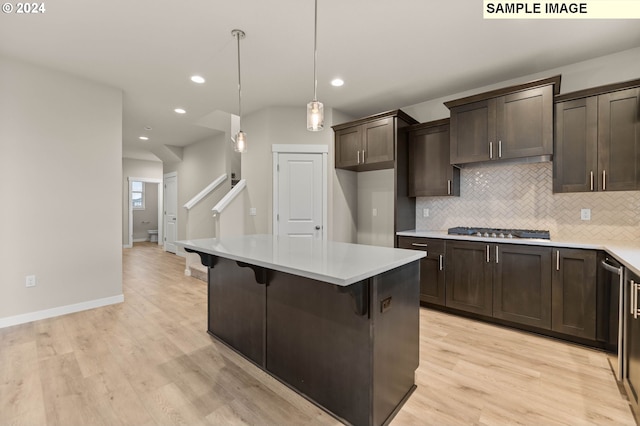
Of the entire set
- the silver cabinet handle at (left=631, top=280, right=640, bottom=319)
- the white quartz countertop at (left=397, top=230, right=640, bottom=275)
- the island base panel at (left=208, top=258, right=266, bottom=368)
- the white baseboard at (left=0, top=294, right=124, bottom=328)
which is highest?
the white quartz countertop at (left=397, top=230, right=640, bottom=275)

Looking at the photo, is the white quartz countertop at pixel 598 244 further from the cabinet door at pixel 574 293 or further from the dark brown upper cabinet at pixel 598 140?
the dark brown upper cabinet at pixel 598 140

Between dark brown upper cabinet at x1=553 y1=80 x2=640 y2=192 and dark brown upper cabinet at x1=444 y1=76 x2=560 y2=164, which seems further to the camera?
dark brown upper cabinet at x1=444 y1=76 x2=560 y2=164

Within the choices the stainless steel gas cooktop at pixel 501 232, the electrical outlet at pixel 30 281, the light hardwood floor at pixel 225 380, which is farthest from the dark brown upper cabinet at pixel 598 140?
the electrical outlet at pixel 30 281

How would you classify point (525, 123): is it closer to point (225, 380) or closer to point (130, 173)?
point (225, 380)

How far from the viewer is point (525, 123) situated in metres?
2.94

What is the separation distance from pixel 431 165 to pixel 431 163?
0.03 meters

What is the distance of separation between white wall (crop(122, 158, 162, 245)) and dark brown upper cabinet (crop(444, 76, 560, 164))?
9.07 meters

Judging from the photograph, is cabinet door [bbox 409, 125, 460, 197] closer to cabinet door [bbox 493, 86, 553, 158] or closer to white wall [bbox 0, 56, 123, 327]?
cabinet door [bbox 493, 86, 553, 158]

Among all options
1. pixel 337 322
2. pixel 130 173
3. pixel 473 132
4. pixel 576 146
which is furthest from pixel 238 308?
pixel 130 173

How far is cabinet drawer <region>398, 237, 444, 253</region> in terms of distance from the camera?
11.1 ft

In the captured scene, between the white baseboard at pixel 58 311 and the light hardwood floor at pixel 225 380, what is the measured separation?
0.13m

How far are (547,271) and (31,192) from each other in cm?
Result: 536

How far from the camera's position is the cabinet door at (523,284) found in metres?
2.73
